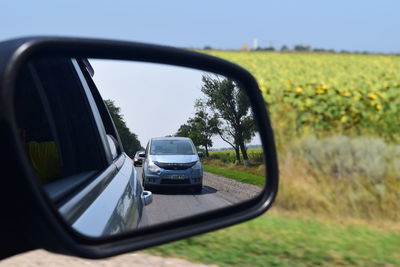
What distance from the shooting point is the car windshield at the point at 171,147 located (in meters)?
1.51

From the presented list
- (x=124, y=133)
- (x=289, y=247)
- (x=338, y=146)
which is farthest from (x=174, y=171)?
(x=338, y=146)

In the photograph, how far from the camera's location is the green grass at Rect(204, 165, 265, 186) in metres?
1.66

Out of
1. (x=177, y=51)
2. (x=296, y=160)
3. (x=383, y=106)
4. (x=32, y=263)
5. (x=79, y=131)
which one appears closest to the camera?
(x=177, y=51)

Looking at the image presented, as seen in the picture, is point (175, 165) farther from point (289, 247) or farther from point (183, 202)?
point (289, 247)

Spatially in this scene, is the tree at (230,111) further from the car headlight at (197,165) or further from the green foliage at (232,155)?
the car headlight at (197,165)

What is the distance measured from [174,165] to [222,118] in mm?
292

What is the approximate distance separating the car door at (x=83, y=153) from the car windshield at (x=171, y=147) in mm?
211

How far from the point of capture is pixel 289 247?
509cm

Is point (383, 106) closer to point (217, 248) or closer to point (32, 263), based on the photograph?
point (217, 248)

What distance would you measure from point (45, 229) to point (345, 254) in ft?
13.9

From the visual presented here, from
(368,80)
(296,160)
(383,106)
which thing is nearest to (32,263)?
(296,160)

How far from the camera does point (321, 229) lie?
609cm

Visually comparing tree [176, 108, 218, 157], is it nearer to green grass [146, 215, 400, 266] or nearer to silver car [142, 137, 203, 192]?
silver car [142, 137, 203, 192]

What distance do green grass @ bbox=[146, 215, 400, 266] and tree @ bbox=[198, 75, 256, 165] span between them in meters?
2.83
